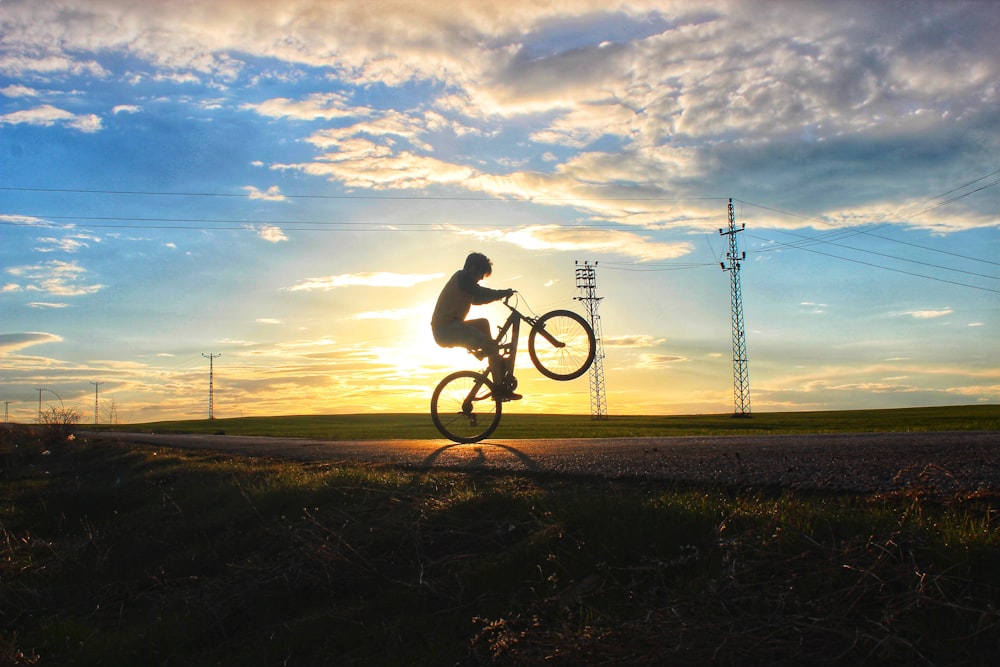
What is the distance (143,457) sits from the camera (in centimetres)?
1800

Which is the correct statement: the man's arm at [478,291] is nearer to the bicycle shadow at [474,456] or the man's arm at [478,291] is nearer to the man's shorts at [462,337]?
the man's shorts at [462,337]

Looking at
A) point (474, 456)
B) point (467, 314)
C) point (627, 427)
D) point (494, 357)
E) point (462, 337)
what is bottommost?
point (627, 427)

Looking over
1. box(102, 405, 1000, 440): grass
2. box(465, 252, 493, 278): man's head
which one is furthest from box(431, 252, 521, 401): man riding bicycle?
box(102, 405, 1000, 440): grass

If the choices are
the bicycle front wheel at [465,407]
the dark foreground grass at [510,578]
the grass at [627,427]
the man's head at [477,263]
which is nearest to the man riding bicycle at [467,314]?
the man's head at [477,263]

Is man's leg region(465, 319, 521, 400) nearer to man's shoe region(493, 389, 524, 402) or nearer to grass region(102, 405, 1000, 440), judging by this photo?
man's shoe region(493, 389, 524, 402)

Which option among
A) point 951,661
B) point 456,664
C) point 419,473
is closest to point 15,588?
point 419,473

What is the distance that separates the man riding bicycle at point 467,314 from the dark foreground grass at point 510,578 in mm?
2459

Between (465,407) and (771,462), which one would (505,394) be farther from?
(771,462)

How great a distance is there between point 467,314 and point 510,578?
6162 millimetres


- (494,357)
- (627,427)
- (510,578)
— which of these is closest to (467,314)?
(494,357)

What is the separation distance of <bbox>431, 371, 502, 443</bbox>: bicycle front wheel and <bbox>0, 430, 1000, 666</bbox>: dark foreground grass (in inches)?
121

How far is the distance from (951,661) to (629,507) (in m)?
2.93

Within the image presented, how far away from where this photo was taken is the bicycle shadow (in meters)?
9.74

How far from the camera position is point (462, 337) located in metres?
11.7
